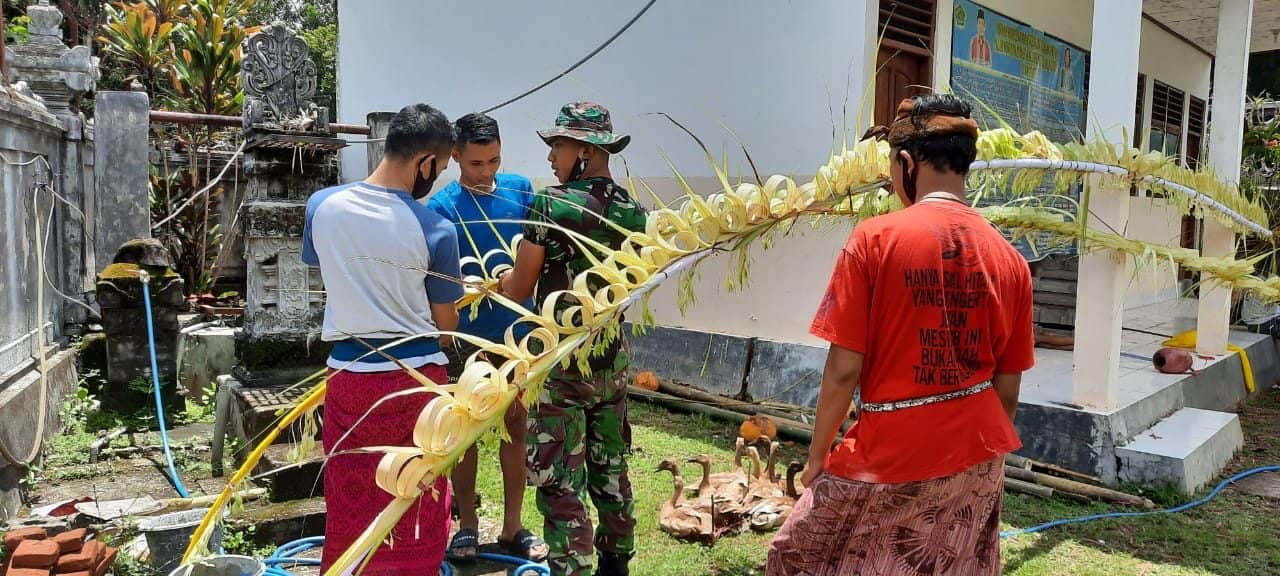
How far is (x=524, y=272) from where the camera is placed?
119 inches

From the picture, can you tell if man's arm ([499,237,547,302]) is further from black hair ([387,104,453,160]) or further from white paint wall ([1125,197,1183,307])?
white paint wall ([1125,197,1183,307])

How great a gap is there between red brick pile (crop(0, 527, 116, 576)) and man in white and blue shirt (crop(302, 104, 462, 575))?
119cm

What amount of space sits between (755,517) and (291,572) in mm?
2135

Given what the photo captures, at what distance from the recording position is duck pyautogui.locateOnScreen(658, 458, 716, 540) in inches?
162

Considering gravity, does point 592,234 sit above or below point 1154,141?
below

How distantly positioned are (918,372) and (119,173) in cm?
719

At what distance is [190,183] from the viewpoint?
35.6 ft

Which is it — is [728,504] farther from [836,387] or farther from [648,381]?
[648,381]

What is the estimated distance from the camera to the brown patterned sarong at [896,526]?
87.4 inches

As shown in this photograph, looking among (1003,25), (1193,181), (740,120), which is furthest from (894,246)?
(1003,25)

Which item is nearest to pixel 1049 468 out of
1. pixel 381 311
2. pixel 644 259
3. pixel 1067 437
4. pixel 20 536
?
pixel 1067 437

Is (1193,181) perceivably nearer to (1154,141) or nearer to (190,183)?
(1154,141)

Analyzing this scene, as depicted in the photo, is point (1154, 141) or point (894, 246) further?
point (1154, 141)

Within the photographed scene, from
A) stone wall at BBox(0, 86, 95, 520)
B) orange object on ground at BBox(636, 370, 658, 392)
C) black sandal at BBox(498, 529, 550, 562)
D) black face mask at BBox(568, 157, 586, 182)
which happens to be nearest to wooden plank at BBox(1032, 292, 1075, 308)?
orange object on ground at BBox(636, 370, 658, 392)
